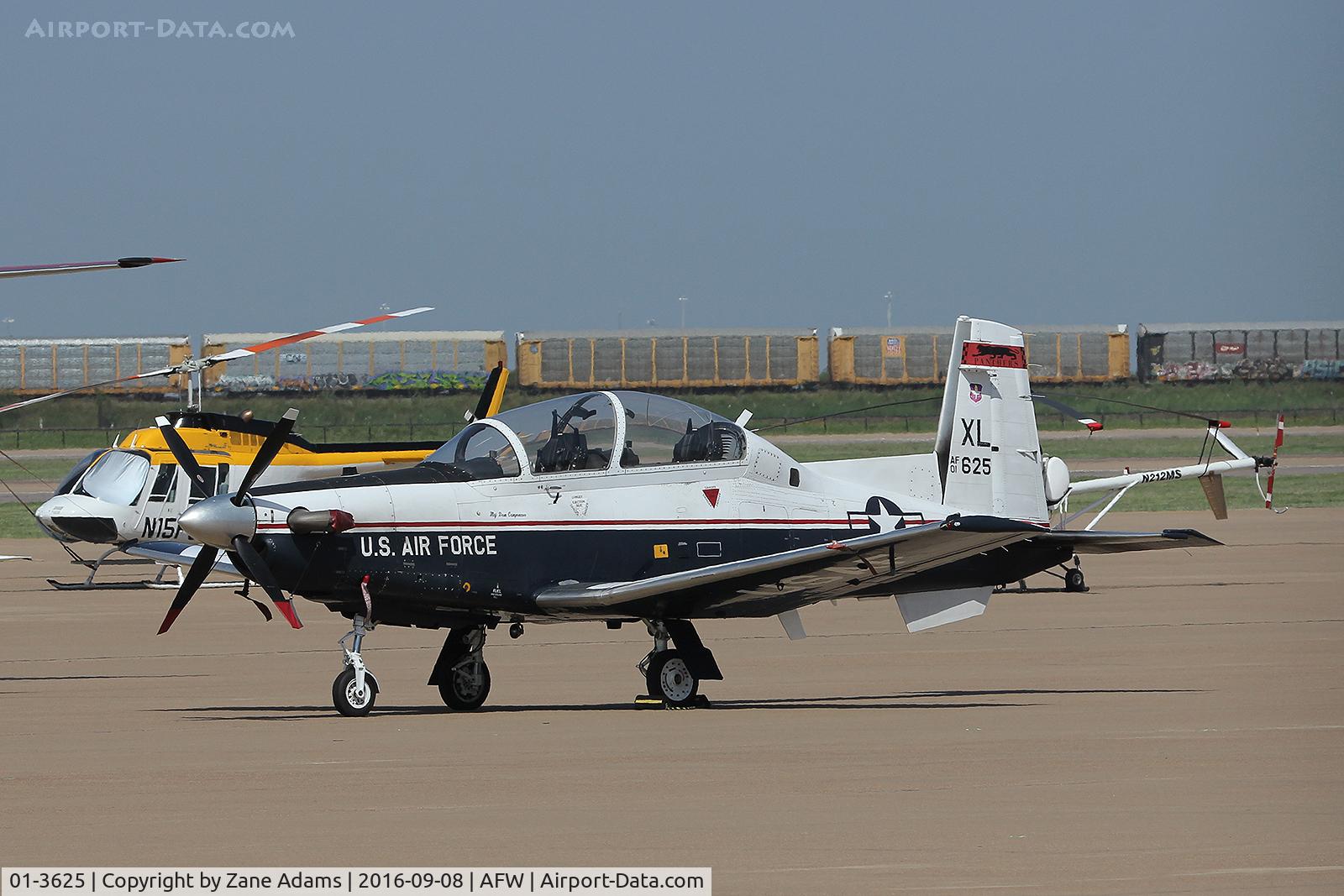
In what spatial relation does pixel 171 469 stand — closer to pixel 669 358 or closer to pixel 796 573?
pixel 796 573

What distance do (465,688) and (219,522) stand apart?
2.47 metres

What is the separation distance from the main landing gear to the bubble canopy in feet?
4.26

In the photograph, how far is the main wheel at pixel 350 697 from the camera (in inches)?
519

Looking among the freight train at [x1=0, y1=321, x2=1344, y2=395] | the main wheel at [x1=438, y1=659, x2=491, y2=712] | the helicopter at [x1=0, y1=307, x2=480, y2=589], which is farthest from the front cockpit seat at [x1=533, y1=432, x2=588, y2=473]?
the freight train at [x1=0, y1=321, x2=1344, y2=395]

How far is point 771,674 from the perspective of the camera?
16.1 metres

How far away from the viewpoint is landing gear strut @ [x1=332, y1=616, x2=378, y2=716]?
1319 centimetres

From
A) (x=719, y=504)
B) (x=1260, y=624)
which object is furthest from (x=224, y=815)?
(x=1260, y=624)

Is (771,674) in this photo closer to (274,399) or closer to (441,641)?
(441,641)

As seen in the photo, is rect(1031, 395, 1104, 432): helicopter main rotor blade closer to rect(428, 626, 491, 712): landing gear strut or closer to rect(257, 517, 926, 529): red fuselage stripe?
rect(257, 517, 926, 529): red fuselage stripe

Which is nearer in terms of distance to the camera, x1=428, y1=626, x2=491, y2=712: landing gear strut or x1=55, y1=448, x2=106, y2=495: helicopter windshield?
x1=428, y1=626, x2=491, y2=712: landing gear strut

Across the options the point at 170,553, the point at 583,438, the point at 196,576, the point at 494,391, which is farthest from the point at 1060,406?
Answer: the point at 196,576

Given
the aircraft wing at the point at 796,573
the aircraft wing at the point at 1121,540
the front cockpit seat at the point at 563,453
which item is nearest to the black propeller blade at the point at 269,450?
the front cockpit seat at the point at 563,453

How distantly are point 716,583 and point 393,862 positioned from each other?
621 cm

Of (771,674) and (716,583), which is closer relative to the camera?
(716,583)
